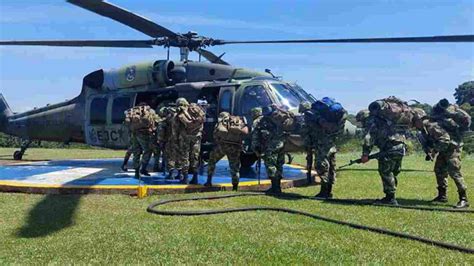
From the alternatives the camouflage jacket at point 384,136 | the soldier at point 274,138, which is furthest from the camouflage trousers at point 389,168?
the soldier at point 274,138

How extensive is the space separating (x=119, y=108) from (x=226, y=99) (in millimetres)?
3319

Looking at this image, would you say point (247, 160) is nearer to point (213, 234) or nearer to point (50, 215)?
point (50, 215)

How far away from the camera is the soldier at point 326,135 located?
8.52m

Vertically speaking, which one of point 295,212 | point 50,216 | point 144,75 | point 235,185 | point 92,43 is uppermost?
point 92,43

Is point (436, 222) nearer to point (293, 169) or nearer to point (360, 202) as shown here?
point (360, 202)

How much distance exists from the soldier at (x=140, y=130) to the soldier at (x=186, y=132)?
999 mm

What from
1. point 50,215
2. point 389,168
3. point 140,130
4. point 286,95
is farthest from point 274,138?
point 50,215

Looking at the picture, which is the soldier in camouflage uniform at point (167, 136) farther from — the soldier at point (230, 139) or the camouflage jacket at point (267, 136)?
the camouflage jacket at point (267, 136)

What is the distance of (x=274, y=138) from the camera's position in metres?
8.97

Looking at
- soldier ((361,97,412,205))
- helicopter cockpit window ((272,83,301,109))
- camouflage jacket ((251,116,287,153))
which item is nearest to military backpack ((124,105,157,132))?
camouflage jacket ((251,116,287,153))

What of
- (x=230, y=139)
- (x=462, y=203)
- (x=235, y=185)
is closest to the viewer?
(x=462, y=203)

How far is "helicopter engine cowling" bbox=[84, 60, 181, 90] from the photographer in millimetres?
12664

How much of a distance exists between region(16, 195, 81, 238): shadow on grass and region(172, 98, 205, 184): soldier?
2.01m

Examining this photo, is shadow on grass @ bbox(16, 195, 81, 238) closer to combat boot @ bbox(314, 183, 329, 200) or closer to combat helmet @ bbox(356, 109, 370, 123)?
combat boot @ bbox(314, 183, 329, 200)
